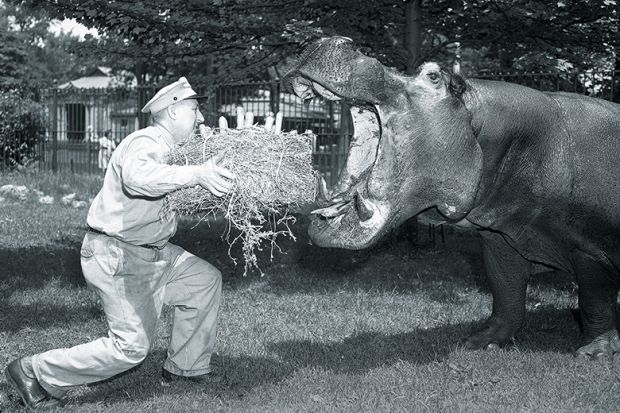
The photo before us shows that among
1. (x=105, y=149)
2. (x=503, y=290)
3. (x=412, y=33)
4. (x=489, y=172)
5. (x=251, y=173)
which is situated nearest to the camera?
(x=251, y=173)

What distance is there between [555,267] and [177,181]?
257 centimetres

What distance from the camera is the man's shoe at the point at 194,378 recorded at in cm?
543

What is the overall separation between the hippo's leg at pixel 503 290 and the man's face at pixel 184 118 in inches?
84.6

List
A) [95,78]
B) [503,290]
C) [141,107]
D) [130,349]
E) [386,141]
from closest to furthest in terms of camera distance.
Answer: [386,141], [130,349], [503,290], [141,107], [95,78]

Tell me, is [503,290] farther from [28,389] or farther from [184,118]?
[28,389]

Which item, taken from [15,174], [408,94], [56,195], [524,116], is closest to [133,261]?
[408,94]

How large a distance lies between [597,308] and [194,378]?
8.70 ft

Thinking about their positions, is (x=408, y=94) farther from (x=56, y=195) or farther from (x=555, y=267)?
(x=56, y=195)

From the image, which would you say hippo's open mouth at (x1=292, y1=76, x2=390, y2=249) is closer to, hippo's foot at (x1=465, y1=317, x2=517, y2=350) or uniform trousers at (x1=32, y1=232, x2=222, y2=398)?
uniform trousers at (x1=32, y1=232, x2=222, y2=398)

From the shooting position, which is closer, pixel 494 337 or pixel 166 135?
pixel 166 135

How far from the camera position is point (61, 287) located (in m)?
8.52

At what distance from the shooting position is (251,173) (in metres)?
4.71

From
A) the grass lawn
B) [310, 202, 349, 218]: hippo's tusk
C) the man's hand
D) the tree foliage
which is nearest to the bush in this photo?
the grass lawn

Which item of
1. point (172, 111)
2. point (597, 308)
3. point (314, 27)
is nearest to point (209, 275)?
point (172, 111)
